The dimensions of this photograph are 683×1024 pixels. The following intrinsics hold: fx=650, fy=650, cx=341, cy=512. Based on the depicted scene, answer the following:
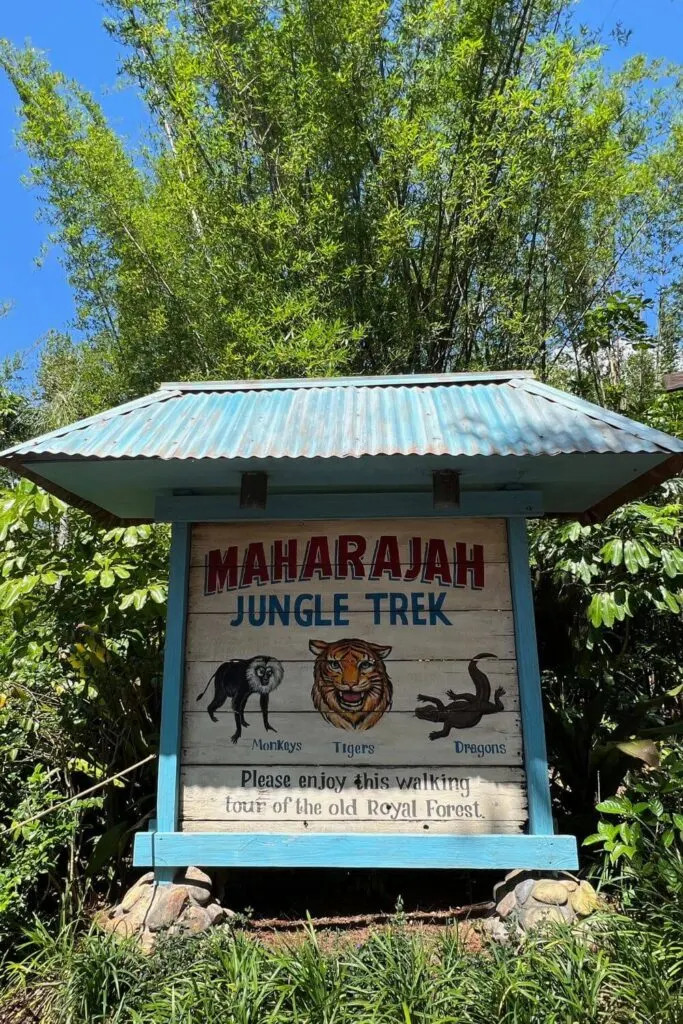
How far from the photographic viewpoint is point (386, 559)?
3.32 meters

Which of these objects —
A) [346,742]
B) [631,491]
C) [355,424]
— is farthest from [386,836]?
[631,491]

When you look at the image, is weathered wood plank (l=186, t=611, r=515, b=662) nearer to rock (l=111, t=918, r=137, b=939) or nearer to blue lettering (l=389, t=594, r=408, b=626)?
blue lettering (l=389, t=594, r=408, b=626)

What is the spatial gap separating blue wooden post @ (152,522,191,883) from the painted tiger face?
0.66 metres

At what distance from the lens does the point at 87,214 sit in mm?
9875

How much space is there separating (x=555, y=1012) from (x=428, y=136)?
8.31 m

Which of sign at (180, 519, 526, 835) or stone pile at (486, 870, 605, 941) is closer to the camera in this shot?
stone pile at (486, 870, 605, 941)

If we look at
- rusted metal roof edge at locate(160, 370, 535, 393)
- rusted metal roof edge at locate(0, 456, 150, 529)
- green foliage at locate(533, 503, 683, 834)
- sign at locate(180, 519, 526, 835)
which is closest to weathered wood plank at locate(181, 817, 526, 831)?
sign at locate(180, 519, 526, 835)

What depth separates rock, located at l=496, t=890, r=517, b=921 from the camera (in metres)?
2.87

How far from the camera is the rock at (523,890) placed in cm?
285

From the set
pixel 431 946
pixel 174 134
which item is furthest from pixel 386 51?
pixel 431 946

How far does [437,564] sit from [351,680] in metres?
0.72

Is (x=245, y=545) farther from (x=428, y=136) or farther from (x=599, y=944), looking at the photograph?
(x=428, y=136)

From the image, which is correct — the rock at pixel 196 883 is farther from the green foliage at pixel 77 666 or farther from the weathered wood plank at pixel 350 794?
the green foliage at pixel 77 666

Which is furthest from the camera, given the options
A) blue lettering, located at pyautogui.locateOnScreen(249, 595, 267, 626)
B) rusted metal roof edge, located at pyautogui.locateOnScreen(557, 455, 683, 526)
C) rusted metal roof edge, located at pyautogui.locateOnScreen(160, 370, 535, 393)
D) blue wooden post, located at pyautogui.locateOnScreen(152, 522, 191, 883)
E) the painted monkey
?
rusted metal roof edge, located at pyautogui.locateOnScreen(160, 370, 535, 393)
